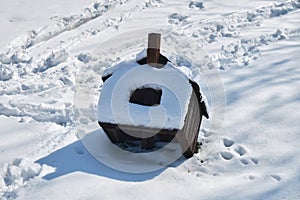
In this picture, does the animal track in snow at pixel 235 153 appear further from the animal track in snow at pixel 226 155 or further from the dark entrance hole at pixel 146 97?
the dark entrance hole at pixel 146 97

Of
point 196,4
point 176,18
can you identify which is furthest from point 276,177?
point 196,4

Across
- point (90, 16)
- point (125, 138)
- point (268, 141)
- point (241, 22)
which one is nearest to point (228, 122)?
point (268, 141)

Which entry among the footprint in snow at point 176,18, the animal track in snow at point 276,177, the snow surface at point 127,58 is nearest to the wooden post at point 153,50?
the snow surface at point 127,58

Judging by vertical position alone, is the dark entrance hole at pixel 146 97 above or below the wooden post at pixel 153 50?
below

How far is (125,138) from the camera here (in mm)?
3084

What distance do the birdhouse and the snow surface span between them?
0.27 meters

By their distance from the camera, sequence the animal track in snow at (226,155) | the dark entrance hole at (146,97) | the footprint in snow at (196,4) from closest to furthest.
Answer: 1. the dark entrance hole at (146,97)
2. the animal track in snow at (226,155)
3. the footprint in snow at (196,4)

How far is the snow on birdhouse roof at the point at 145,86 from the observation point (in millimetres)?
2740

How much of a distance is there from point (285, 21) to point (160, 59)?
3.20 metres

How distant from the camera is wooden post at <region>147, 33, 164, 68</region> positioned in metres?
2.79

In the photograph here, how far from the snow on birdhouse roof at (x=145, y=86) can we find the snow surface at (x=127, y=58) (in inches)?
14.5

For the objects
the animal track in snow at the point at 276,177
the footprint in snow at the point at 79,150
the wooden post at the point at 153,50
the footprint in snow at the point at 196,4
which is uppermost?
the wooden post at the point at 153,50

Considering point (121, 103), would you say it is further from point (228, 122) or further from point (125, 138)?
point (228, 122)

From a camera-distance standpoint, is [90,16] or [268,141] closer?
[268,141]
